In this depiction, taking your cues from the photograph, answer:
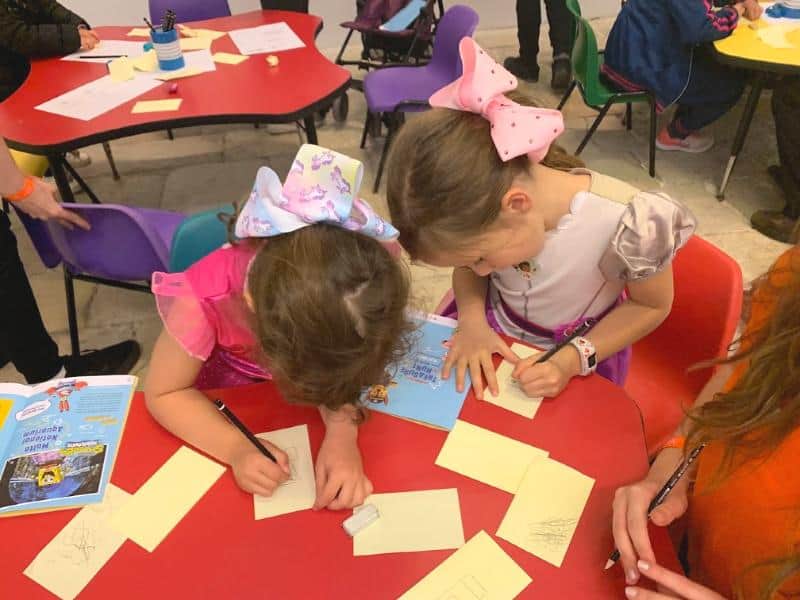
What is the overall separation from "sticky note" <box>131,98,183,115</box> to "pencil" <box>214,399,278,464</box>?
5.28ft

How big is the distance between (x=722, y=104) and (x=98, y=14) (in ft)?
13.6

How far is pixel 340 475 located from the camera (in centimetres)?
101

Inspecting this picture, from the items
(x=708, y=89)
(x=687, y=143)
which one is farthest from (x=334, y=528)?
(x=687, y=143)

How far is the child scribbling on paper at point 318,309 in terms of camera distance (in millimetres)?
988

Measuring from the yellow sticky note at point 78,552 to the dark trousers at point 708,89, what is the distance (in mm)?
3288

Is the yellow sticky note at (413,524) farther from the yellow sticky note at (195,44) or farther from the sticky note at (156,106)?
the yellow sticky note at (195,44)

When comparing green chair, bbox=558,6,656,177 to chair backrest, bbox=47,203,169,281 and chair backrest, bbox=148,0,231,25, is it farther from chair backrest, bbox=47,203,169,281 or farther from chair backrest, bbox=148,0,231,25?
chair backrest, bbox=47,203,169,281

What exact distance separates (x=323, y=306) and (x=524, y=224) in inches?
17.6

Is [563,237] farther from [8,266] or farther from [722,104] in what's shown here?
[722,104]

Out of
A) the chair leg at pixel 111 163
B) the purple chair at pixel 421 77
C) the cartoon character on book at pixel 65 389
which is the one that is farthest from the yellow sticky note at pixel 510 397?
the chair leg at pixel 111 163

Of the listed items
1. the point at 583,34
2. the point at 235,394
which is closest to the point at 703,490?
the point at 235,394

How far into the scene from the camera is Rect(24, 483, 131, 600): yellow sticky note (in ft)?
3.00

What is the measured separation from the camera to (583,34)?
3.02 meters

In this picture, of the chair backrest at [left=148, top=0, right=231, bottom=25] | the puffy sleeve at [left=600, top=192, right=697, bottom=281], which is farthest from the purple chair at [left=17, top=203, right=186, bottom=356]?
the chair backrest at [left=148, top=0, right=231, bottom=25]
